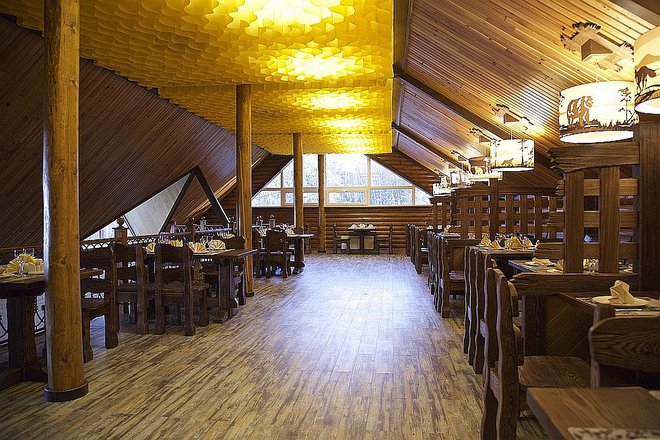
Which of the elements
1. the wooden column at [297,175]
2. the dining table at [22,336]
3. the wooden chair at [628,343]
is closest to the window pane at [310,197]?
the wooden column at [297,175]

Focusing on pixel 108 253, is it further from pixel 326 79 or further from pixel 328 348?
pixel 326 79

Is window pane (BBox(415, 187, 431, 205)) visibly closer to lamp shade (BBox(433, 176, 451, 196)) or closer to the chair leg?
lamp shade (BBox(433, 176, 451, 196))

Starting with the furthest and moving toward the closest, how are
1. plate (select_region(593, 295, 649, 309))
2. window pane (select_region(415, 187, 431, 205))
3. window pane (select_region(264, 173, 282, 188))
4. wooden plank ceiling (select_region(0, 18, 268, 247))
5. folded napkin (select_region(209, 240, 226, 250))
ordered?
window pane (select_region(264, 173, 282, 188)) < window pane (select_region(415, 187, 431, 205)) < folded napkin (select_region(209, 240, 226, 250)) < wooden plank ceiling (select_region(0, 18, 268, 247)) < plate (select_region(593, 295, 649, 309))

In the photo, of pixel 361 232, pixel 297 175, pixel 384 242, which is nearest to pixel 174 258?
pixel 297 175

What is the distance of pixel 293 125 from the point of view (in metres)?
11.0

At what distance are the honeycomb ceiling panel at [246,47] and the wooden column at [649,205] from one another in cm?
255

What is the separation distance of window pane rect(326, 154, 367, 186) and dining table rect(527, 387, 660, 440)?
56.1 feet

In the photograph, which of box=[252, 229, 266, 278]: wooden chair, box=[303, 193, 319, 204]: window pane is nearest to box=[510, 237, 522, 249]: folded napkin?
box=[252, 229, 266, 278]: wooden chair

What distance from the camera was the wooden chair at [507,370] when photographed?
91.6 inches

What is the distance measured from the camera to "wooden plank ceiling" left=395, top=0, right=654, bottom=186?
4543 mm

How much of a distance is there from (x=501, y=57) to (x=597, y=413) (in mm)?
5614

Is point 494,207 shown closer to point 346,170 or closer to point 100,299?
point 100,299

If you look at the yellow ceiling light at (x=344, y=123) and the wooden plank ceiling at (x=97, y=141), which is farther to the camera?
the yellow ceiling light at (x=344, y=123)

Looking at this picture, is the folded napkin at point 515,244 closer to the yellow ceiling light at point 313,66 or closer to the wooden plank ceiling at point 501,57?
the wooden plank ceiling at point 501,57
